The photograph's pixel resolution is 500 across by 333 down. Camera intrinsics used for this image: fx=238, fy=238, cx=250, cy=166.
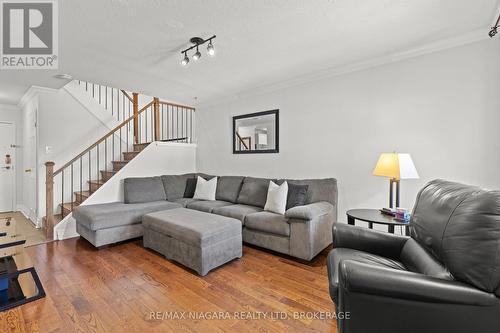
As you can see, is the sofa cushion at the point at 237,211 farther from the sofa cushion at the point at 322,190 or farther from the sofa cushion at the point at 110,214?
the sofa cushion at the point at 110,214

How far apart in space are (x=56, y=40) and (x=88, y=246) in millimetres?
2485

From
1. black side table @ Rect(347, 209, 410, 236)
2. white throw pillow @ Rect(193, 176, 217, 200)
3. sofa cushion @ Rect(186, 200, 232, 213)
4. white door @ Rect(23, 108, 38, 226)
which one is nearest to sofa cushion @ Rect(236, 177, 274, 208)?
sofa cushion @ Rect(186, 200, 232, 213)

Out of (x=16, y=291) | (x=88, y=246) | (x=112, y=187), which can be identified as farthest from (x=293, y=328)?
(x=112, y=187)

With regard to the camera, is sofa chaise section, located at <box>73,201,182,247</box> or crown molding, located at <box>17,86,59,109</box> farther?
crown molding, located at <box>17,86,59,109</box>

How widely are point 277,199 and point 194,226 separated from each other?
1119 mm

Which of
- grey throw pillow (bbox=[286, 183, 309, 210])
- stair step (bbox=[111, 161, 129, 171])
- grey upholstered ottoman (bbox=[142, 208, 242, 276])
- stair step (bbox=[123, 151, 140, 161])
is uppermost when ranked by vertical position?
stair step (bbox=[123, 151, 140, 161])

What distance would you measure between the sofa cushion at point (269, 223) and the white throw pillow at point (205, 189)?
1.33 m

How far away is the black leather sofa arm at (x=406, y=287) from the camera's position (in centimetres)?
103

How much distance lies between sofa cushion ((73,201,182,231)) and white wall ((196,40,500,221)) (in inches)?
76.7

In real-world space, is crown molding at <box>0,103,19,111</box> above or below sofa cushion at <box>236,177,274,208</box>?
above

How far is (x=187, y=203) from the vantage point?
393cm

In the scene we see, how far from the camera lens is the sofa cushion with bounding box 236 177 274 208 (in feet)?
11.7

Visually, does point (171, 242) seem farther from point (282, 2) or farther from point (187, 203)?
point (282, 2)

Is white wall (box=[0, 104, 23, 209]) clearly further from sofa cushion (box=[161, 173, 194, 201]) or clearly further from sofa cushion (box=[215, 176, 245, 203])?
sofa cushion (box=[215, 176, 245, 203])
